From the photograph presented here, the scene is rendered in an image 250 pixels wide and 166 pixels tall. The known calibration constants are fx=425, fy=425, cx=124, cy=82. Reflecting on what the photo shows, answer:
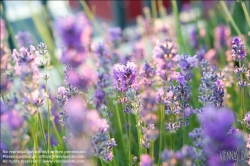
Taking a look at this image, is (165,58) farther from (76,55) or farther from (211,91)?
(76,55)

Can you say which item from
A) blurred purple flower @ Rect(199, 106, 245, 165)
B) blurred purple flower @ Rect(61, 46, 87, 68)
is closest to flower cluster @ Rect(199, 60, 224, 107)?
blurred purple flower @ Rect(199, 106, 245, 165)

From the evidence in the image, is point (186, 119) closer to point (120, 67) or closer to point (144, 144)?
point (144, 144)

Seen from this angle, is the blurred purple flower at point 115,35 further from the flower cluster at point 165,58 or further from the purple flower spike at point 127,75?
the purple flower spike at point 127,75

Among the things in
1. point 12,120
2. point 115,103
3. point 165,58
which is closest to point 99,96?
point 115,103

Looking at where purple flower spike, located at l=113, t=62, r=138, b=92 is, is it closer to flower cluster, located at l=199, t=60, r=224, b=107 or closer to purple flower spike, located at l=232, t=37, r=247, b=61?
flower cluster, located at l=199, t=60, r=224, b=107

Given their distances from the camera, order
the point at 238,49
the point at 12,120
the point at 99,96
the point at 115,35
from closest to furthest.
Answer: the point at 12,120
the point at 238,49
the point at 99,96
the point at 115,35

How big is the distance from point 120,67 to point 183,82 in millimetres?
225

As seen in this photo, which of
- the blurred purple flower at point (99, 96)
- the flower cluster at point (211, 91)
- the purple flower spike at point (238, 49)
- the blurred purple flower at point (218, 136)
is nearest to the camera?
the blurred purple flower at point (218, 136)

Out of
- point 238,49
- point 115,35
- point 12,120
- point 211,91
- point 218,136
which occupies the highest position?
point 115,35

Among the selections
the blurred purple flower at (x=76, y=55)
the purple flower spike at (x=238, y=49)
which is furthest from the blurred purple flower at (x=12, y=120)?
the purple flower spike at (x=238, y=49)

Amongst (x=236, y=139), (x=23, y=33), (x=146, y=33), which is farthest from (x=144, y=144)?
(x=146, y=33)

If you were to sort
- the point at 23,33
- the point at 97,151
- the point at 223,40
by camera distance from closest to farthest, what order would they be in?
the point at 97,151, the point at 23,33, the point at 223,40

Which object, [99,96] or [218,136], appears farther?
[99,96]

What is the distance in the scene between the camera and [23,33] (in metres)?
2.16
